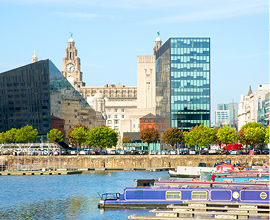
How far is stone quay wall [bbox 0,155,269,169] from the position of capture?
128875 mm

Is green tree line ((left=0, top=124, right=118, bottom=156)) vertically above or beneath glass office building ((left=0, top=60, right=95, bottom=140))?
beneath

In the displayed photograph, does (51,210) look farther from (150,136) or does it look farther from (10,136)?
(150,136)

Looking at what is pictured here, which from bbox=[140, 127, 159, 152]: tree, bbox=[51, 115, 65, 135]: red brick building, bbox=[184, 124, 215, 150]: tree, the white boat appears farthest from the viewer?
bbox=[140, 127, 159, 152]: tree

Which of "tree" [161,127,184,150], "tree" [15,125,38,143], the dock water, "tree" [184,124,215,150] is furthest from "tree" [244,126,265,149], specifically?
the dock water

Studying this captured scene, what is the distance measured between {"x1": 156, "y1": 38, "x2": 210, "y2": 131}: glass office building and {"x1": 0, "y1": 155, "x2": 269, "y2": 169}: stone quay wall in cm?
4752

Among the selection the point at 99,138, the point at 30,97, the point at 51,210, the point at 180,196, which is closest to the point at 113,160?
the point at 99,138

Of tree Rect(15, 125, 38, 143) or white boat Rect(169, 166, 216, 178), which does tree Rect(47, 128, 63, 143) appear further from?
white boat Rect(169, 166, 216, 178)

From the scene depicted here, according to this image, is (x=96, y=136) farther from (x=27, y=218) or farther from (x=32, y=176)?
(x=27, y=218)

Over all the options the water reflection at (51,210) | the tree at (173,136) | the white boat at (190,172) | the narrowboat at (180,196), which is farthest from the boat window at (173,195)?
the tree at (173,136)

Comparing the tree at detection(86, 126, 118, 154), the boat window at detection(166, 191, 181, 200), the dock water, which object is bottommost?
the dock water

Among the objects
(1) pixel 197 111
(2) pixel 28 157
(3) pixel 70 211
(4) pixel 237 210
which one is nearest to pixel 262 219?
(4) pixel 237 210

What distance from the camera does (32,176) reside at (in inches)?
4481

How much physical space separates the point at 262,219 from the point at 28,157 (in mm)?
94317

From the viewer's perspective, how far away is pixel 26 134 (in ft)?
521
